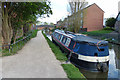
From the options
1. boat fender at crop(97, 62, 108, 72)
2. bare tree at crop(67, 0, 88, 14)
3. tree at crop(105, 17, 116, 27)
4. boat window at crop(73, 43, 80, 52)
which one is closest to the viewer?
boat fender at crop(97, 62, 108, 72)

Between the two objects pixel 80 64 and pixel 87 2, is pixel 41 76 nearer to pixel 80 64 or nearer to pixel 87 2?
pixel 80 64

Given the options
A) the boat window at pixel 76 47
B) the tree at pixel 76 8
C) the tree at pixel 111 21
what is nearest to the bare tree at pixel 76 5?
the tree at pixel 76 8

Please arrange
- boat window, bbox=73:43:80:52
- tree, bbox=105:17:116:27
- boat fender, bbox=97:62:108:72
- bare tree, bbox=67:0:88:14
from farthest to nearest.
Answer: tree, bbox=105:17:116:27, bare tree, bbox=67:0:88:14, boat window, bbox=73:43:80:52, boat fender, bbox=97:62:108:72

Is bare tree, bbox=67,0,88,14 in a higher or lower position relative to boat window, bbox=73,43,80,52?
higher

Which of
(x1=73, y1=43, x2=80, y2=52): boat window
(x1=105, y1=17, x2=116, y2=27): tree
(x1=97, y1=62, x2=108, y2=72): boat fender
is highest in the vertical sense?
(x1=105, y1=17, x2=116, y2=27): tree

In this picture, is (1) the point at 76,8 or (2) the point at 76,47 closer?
(2) the point at 76,47

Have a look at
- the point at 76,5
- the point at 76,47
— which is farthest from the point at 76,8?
the point at 76,47

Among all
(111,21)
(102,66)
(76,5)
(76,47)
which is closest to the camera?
(102,66)

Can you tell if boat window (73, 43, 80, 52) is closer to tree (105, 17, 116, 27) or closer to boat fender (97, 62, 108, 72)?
boat fender (97, 62, 108, 72)

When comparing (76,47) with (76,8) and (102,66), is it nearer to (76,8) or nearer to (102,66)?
(102,66)

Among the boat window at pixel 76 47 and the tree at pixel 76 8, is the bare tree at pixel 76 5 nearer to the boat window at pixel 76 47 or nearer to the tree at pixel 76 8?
the tree at pixel 76 8

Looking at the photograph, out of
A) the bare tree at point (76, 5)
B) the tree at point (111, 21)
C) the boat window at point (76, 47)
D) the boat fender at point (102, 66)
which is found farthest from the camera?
the tree at point (111, 21)

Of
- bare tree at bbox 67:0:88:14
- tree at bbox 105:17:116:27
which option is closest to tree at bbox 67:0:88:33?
bare tree at bbox 67:0:88:14

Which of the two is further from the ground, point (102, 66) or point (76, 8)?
point (76, 8)
